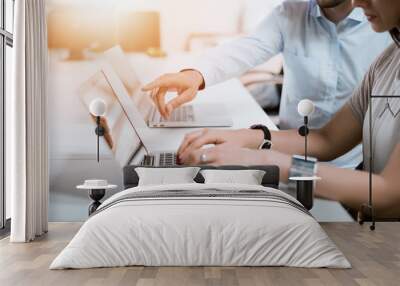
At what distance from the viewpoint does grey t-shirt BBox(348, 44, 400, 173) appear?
22.1ft

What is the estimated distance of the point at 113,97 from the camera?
7.11 meters

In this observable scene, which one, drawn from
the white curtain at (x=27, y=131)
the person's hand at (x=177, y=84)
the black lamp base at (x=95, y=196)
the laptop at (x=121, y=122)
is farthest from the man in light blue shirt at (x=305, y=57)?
the white curtain at (x=27, y=131)

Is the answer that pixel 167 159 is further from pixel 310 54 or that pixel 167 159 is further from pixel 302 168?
pixel 310 54

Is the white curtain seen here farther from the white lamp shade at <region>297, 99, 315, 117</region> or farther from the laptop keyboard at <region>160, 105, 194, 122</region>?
the white lamp shade at <region>297, 99, 315, 117</region>

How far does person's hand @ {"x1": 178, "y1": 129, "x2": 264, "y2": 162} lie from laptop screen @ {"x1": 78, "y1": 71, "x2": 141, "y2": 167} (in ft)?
1.78

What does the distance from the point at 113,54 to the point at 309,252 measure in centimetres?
384

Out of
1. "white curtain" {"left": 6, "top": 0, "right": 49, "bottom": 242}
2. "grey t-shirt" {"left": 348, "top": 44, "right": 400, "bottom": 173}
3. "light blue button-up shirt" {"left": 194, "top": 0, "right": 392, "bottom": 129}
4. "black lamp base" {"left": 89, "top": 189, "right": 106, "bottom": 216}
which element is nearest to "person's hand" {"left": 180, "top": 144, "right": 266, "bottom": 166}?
"light blue button-up shirt" {"left": 194, "top": 0, "right": 392, "bottom": 129}

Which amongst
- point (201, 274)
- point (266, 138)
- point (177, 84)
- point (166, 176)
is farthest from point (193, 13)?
point (201, 274)

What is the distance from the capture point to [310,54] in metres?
7.05

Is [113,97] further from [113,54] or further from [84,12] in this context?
[84,12]

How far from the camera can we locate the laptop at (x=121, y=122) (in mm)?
7020

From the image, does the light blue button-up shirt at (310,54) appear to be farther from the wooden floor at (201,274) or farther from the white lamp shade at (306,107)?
the wooden floor at (201,274)

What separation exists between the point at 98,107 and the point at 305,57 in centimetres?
243

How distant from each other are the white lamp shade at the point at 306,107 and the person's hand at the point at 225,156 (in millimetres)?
629
